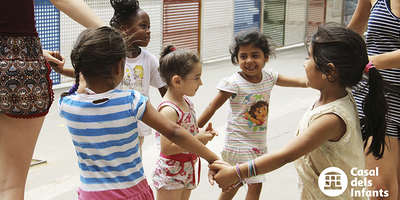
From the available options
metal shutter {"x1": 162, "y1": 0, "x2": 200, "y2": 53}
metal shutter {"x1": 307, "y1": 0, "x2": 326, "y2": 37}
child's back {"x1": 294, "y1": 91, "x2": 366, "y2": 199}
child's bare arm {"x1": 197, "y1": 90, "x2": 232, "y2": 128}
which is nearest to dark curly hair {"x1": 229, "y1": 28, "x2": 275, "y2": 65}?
child's bare arm {"x1": 197, "y1": 90, "x2": 232, "y2": 128}

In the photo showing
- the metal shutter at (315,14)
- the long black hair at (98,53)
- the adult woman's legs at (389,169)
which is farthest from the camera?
the metal shutter at (315,14)

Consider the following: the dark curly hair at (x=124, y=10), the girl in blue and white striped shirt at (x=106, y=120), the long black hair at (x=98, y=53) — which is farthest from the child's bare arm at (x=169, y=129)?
the dark curly hair at (x=124, y=10)

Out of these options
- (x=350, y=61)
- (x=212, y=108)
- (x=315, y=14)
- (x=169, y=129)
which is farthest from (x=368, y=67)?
(x=315, y=14)

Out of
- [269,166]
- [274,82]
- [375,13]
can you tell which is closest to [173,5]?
[274,82]

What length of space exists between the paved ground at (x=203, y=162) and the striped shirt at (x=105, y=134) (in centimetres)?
157

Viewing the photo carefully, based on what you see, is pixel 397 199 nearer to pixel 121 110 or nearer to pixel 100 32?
pixel 121 110

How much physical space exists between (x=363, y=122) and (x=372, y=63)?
0.30 metres

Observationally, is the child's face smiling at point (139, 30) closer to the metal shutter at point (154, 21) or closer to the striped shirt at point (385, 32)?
the striped shirt at point (385, 32)

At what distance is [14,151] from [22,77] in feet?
1.16

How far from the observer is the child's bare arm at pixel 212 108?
2789 mm

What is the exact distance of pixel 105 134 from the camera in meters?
1.76

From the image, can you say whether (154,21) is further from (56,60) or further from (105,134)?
(105,134)

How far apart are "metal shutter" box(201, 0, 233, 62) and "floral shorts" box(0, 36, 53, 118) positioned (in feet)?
22.8

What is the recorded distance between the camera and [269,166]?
6.79 feet
